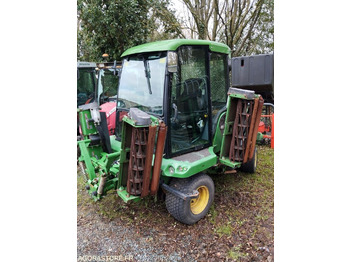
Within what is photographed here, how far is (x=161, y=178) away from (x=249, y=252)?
1334mm

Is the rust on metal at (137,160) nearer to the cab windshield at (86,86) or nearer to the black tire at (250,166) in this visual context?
the black tire at (250,166)

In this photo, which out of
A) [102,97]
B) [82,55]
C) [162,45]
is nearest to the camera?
[162,45]

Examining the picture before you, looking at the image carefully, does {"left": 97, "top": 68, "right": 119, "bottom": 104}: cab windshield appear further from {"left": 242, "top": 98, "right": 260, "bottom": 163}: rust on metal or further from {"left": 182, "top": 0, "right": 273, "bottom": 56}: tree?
{"left": 182, "top": 0, "right": 273, "bottom": 56}: tree

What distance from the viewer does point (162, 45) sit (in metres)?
2.95

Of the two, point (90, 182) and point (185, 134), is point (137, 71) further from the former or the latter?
point (90, 182)

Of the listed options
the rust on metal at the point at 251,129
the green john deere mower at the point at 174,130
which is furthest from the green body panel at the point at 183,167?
the rust on metal at the point at 251,129

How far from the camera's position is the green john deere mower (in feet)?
8.63

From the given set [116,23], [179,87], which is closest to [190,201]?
[179,87]

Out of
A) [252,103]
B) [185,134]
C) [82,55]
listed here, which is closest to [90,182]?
[185,134]

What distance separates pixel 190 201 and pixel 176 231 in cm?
46

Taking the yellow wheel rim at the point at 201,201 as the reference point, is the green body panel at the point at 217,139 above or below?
above

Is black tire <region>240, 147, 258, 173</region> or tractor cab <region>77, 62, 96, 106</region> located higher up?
tractor cab <region>77, 62, 96, 106</region>

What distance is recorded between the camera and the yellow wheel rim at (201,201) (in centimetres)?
315

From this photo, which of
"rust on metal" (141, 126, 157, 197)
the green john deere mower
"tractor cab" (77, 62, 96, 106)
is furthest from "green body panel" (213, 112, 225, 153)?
"tractor cab" (77, 62, 96, 106)
